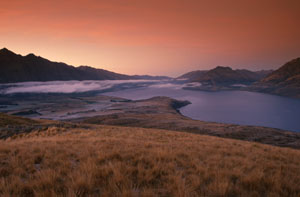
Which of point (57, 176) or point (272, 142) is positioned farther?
point (272, 142)

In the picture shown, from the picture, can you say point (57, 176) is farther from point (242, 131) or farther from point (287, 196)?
point (242, 131)

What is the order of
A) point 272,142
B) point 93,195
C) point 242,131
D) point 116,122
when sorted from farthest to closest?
point 116,122
point 242,131
point 272,142
point 93,195

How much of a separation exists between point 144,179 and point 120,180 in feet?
2.05

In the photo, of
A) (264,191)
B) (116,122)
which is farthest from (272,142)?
(116,122)

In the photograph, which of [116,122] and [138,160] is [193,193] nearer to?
[138,160]

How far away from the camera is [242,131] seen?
51.8 meters

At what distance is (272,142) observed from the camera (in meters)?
41.2

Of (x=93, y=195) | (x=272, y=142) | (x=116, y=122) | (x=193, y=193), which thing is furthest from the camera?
(x=116, y=122)

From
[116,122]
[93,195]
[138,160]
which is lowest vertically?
[116,122]

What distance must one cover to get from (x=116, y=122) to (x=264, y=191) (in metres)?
74.8

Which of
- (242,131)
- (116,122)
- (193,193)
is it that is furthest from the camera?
(116,122)

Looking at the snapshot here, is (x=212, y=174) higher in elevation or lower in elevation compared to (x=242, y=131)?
higher

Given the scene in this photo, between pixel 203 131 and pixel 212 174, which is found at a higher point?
pixel 212 174

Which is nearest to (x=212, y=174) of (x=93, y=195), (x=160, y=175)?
(x=160, y=175)
